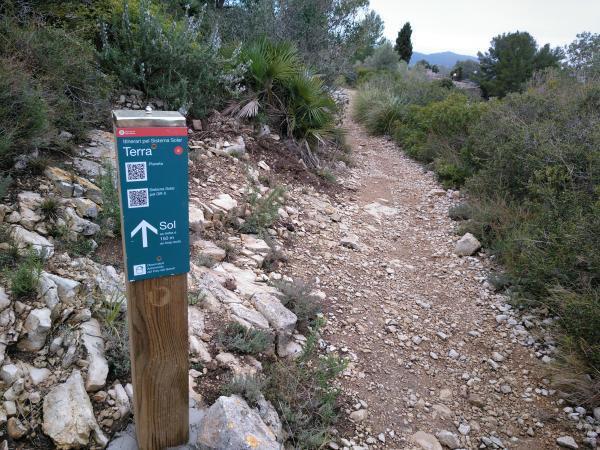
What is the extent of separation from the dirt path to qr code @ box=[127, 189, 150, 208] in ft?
6.50

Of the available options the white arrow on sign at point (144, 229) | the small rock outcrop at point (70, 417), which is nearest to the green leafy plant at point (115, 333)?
the small rock outcrop at point (70, 417)

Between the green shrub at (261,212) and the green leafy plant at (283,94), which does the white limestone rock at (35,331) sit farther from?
the green leafy plant at (283,94)

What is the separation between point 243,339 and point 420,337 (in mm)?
1776

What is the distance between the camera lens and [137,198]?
1.46m

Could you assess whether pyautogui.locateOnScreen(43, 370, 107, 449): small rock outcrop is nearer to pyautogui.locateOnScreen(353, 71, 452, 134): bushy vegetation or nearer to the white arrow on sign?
the white arrow on sign

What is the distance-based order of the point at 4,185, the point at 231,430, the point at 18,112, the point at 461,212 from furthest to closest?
the point at 461,212
the point at 18,112
the point at 4,185
the point at 231,430

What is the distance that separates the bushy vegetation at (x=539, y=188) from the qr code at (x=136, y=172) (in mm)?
3176

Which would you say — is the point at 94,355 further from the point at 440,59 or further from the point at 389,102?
the point at 440,59

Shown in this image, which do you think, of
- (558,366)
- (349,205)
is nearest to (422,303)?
(558,366)

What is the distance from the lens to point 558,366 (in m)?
3.14

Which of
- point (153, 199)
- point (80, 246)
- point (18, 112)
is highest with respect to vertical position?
point (18, 112)

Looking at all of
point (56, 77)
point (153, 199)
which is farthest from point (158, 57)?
point (153, 199)

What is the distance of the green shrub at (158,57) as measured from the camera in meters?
5.18

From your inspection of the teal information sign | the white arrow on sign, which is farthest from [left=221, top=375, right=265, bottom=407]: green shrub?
the white arrow on sign
